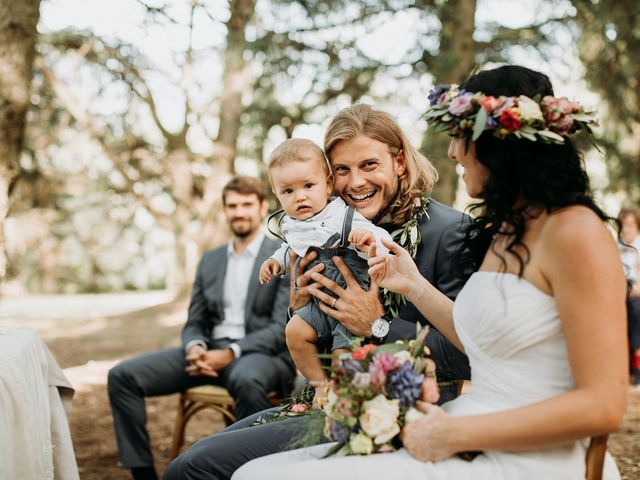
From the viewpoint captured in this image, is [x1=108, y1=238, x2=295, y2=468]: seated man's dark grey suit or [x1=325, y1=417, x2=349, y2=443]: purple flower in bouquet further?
[x1=108, y1=238, x2=295, y2=468]: seated man's dark grey suit

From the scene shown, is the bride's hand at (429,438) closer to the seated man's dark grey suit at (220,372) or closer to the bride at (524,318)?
the bride at (524,318)

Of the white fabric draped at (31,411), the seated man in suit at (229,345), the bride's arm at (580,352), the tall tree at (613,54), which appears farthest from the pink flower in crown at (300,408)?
the tall tree at (613,54)

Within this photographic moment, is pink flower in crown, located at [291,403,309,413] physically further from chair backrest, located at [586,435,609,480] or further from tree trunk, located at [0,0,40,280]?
tree trunk, located at [0,0,40,280]

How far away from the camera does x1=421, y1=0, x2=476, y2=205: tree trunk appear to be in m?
8.80

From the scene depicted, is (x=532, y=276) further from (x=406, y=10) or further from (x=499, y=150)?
(x=406, y=10)

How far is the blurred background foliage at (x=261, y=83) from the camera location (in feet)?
30.0

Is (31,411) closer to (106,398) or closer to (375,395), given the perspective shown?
(375,395)

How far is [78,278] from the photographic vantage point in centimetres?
2681

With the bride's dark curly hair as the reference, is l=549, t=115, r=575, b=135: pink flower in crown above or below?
above

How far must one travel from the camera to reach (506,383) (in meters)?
1.83

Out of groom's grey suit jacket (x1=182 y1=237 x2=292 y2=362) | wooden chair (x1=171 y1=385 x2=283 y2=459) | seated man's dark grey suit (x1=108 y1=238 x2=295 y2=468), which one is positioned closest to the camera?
seated man's dark grey suit (x1=108 y1=238 x2=295 y2=468)

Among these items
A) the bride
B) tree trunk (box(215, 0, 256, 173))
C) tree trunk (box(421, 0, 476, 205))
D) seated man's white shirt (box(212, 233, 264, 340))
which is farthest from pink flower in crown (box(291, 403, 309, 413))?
tree trunk (box(215, 0, 256, 173))

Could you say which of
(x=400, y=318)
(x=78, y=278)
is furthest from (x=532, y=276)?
(x=78, y=278)

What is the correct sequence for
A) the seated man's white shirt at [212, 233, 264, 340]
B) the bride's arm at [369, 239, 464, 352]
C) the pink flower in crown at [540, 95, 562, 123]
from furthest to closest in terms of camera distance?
the seated man's white shirt at [212, 233, 264, 340]
the bride's arm at [369, 239, 464, 352]
the pink flower in crown at [540, 95, 562, 123]
